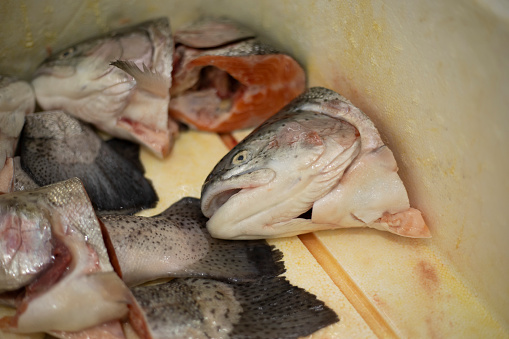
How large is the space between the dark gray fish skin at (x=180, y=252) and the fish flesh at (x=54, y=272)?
7.8 inches

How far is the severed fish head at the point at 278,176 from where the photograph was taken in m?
2.52

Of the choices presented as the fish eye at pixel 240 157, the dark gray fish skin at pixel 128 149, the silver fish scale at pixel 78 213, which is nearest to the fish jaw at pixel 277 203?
the fish eye at pixel 240 157

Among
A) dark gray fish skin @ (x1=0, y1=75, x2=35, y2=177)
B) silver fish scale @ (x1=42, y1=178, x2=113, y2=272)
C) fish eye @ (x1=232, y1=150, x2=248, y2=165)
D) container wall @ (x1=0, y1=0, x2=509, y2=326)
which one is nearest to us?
container wall @ (x1=0, y1=0, x2=509, y2=326)

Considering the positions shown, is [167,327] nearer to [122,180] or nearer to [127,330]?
[127,330]

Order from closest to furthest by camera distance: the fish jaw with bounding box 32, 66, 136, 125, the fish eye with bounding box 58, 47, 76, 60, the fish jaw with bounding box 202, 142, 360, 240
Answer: the fish jaw with bounding box 202, 142, 360, 240 → the fish jaw with bounding box 32, 66, 136, 125 → the fish eye with bounding box 58, 47, 76, 60

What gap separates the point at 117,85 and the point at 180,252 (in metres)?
1.00

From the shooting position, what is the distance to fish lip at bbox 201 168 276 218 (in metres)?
2.53

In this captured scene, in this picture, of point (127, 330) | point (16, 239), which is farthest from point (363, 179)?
point (16, 239)

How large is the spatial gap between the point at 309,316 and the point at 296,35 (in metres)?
1.49

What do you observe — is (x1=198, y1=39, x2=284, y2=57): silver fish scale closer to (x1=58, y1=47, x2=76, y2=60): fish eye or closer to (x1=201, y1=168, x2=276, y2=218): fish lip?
(x1=58, y1=47, x2=76, y2=60): fish eye

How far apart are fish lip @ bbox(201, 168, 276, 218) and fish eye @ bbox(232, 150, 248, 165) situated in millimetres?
72

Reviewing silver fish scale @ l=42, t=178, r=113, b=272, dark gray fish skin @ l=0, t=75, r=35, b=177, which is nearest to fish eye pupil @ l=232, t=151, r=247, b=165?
silver fish scale @ l=42, t=178, r=113, b=272

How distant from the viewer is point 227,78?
135 inches

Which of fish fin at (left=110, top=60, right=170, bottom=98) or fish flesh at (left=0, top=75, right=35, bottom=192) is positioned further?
fish fin at (left=110, top=60, right=170, bottom=98)
